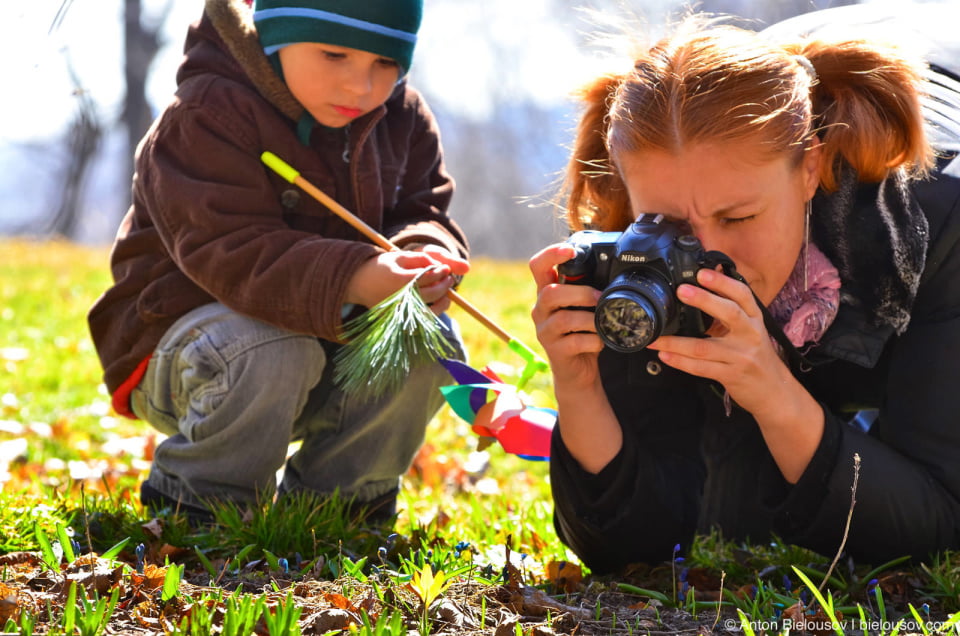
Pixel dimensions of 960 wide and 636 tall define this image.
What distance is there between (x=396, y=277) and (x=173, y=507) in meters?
0.77

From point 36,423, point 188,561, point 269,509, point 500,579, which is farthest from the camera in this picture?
point 36,423

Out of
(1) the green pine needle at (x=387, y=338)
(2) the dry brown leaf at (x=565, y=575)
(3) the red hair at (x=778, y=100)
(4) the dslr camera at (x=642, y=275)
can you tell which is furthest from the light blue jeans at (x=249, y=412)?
(3) the red hair at (x=778, y=100)

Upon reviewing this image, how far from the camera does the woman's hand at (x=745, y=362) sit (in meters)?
1.71

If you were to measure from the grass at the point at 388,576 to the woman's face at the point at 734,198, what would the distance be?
1.97 feet

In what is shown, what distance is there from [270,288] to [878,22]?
4.88 feet

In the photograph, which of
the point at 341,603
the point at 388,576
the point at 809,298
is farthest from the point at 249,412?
the point at 809,298

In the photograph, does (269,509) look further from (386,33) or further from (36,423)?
(36,423)

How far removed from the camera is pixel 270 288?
2201 mm

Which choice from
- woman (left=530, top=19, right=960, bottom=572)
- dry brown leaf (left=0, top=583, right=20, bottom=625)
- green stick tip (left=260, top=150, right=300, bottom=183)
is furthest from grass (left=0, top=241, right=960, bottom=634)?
green stick tip (left=260, top=150, right=300, bottom=183)

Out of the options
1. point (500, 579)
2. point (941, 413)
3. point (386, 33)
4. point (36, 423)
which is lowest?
point (36, 423)

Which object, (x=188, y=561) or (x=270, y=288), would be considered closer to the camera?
(x=188, y=561)

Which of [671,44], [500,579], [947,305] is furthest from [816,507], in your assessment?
[671,44]

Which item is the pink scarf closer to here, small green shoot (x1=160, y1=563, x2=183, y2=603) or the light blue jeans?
the light blue jeans

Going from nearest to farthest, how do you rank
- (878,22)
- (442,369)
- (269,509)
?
(269,509)
(878,22)
(442,369)
